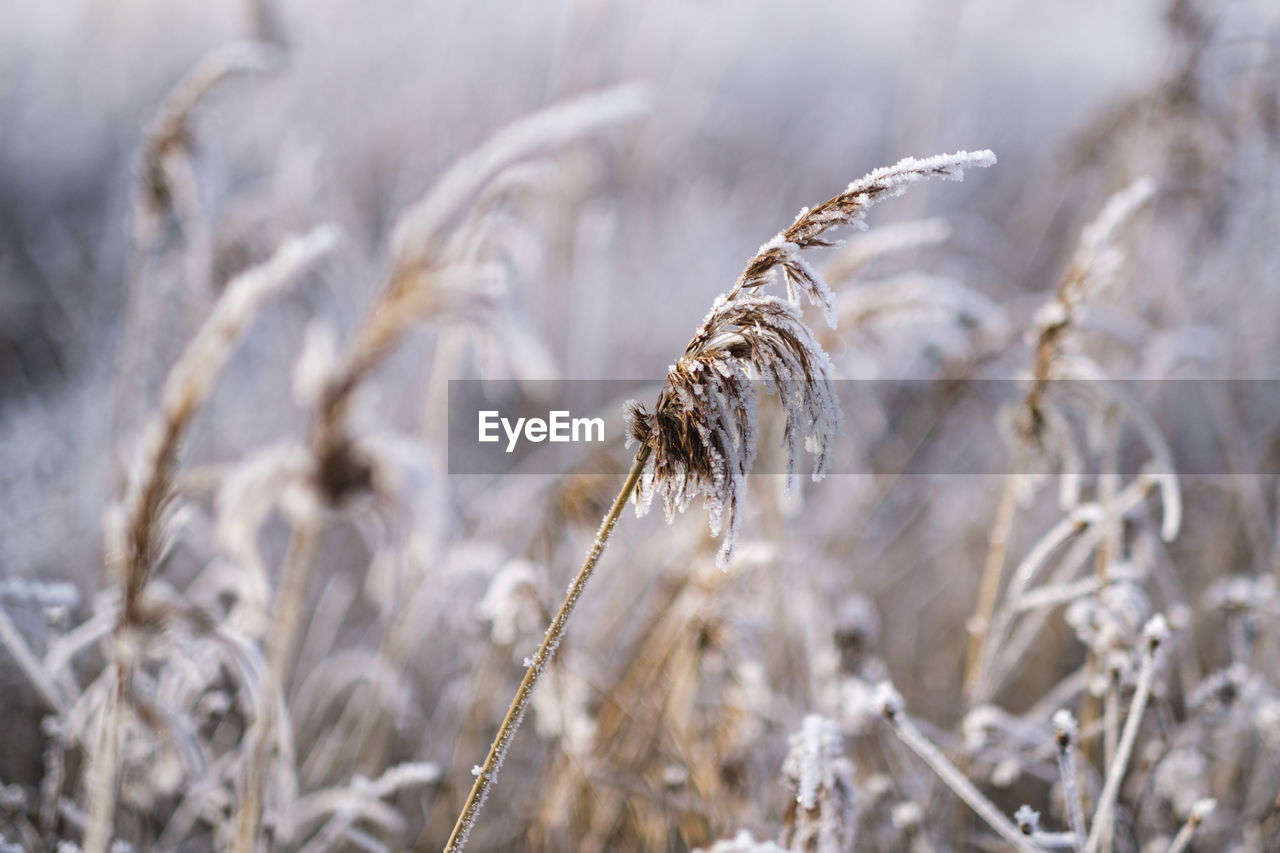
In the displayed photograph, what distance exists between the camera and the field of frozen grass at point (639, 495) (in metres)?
0.97

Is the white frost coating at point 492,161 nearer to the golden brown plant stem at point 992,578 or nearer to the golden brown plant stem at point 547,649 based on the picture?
the golden brown plant stem at point 547,649

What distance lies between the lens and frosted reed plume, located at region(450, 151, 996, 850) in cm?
66

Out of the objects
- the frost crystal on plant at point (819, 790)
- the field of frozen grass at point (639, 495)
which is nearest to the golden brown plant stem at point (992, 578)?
the field of frozen grass at point (639, 495)

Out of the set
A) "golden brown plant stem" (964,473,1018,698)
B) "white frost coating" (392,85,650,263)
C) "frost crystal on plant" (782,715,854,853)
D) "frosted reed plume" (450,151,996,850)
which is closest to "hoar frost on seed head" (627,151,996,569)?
"frosted reed plume" (450,151,996,850)

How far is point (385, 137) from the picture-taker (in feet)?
19.2

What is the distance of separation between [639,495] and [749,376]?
0.45 ft

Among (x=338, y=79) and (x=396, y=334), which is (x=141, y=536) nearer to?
(x=396, y=334)

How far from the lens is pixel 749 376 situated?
2.30 ft

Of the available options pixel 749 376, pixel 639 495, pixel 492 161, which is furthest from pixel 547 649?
pixel 492 161

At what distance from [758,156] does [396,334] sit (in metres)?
5.82

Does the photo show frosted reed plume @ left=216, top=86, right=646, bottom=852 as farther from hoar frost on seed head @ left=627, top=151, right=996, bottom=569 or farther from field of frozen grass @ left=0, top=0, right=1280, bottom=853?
hoar frost on seed head @ left=627, top=151, right=996, bottom=569

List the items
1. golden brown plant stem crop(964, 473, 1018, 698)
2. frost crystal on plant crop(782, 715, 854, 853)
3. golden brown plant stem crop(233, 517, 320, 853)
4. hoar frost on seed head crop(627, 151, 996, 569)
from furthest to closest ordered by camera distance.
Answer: golden brown plant stem crop(964, 473, 1018, 698) → golden brown plant stem crop(233, 517, 320, 853) → frost crystal on plant crop(782, 715, 854, 853) → hoar frost on seed head crop(627, 151, 996, 569)

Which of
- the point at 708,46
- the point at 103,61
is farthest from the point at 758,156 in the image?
the point at 103,61

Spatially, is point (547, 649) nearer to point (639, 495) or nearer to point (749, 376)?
point (639, 495)
